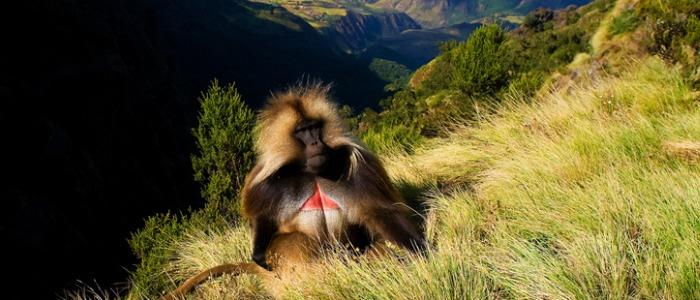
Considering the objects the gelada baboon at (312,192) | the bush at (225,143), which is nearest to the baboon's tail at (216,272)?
the gelada baboon at (312,192)

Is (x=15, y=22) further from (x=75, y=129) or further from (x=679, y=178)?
(x=679, y=178)

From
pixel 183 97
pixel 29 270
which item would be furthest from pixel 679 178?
pixel 183 97

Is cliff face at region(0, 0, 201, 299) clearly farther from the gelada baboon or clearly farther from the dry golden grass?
the gelada baboon

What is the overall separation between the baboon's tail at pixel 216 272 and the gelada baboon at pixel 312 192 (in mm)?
13

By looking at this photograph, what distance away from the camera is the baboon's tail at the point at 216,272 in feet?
12.6

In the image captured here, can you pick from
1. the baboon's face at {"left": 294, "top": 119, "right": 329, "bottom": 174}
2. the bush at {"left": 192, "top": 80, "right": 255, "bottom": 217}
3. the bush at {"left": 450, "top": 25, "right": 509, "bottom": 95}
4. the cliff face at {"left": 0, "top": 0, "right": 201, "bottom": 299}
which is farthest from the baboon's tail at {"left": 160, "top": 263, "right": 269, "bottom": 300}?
the cliff face at {"left": 0, "top": 0, "right": 201, "bottom": 299}

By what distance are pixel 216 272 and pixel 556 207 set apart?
2.65 metres

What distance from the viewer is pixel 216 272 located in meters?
4.05

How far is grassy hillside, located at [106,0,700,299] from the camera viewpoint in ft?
7.59

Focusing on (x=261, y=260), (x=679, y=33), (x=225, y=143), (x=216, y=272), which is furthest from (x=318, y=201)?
(x=225, y=143)

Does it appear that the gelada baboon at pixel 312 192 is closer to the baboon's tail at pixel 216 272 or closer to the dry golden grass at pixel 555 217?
the baboon's tail at pixel 216 272

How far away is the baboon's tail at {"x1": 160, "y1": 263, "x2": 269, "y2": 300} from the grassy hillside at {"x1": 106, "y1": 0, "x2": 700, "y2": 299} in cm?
7

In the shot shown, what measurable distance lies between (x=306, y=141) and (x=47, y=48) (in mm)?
61148

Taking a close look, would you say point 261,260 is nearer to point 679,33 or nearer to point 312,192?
point 312,192
